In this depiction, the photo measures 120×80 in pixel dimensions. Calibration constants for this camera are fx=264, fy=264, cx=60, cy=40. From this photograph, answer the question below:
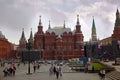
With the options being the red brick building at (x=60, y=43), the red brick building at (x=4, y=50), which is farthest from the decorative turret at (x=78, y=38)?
the red brick building at (x=4, y=50)

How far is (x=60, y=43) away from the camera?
435 feet

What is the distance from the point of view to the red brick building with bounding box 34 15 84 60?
431ft

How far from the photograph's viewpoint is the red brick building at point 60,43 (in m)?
131

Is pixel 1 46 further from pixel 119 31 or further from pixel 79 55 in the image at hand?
pixel 119 31

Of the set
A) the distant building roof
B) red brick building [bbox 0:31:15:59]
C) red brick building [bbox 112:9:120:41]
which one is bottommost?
red brick building [bbox 0:31:15:59]

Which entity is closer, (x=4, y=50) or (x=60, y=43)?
(x=60, y=43)

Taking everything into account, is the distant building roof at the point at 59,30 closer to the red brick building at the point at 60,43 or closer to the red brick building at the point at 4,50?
the red brick building at the point at 60,43

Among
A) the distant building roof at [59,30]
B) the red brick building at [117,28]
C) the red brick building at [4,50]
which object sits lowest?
the red brick building at [4,50]

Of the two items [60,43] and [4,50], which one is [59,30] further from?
[4,50]

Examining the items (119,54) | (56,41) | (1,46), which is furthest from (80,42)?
(119,54)

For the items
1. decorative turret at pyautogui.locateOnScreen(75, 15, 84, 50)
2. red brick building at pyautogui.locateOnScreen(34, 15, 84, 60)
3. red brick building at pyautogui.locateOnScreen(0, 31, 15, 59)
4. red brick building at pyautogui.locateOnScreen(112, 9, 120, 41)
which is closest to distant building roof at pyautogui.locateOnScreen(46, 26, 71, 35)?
red brick building at pyautogui.locateOnScreen(34, 15, 84, 60)

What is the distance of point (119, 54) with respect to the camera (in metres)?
82.5

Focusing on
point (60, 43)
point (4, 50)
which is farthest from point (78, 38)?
point (4, 50)

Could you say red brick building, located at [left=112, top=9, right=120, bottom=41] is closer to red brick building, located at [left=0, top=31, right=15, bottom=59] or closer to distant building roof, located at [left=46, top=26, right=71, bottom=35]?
distant building roof, located at [left=46, top=26, right=71, bottom=35]
